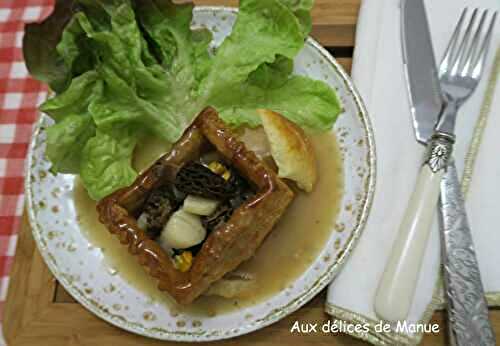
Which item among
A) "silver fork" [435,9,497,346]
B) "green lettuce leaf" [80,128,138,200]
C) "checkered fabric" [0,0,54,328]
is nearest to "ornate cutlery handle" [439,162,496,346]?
"silver fork" [435,9,497,346]

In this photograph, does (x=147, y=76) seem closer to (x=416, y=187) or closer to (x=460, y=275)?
(x=416, y=187)

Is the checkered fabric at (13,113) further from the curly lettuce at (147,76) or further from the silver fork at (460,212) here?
the silver fork at (460,212)

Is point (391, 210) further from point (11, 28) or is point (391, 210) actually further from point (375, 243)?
point (11, 28)

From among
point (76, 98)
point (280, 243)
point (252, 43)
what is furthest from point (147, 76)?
point (280, 243)

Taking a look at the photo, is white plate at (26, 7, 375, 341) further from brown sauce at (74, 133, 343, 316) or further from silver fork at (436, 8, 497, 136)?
silver fork at (436, 8, 497, 136)

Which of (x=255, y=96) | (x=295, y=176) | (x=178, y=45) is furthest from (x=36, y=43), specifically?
(x=295, y=176)

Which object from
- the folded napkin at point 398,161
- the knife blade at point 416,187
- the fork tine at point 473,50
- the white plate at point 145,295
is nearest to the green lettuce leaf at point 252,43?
the white plate at point 145,295
